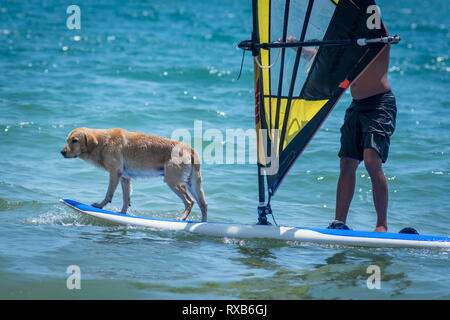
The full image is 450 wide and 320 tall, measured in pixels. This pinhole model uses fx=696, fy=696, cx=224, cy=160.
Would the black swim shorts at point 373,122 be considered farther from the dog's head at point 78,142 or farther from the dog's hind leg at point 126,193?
the dog's head at point 78,142

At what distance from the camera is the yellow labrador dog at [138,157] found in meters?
7.65

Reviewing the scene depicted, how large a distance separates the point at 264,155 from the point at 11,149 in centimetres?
549

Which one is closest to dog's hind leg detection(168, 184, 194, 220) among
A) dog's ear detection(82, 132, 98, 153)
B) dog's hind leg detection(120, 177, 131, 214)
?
dog's hind leg detection(120, 177, 131, 214)

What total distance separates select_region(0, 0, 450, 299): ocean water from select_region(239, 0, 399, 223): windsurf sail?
103cm

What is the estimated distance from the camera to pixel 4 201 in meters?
8.16

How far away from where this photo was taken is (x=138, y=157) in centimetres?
775

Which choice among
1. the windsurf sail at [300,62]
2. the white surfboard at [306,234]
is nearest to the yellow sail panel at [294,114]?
the windsurf sail at [300,62]

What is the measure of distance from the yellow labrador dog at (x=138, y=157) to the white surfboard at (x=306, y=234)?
2.01 ft

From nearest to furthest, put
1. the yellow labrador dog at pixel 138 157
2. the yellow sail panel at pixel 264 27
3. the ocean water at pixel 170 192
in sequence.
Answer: the ocean water at pixel 170 192 < the yellow sail panel at pixel 264 27 < the yellow labrador dog at pixel 138 157

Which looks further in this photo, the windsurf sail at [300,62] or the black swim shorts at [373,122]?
the black swim shorts at [373,122]

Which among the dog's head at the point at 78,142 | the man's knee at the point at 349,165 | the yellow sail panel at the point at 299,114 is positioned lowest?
the man's knee at the point at 349,165

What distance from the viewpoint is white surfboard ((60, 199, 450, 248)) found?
6.74 metres
